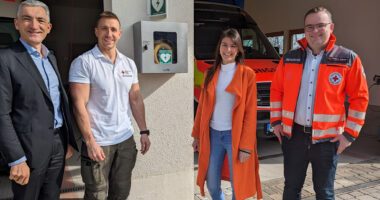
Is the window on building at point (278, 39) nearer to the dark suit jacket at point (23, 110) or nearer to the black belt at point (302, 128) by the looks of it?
the black belt at point (302, 128)

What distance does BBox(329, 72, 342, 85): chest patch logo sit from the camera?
95.4 inches

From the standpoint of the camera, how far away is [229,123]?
8.93 feet

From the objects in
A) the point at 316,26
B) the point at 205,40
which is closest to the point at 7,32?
the point at 205,40

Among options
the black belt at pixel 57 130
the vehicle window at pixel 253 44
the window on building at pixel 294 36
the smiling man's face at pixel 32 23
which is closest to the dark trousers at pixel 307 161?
the black belt at pixel 57 130

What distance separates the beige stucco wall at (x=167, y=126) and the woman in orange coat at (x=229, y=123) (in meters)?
0.51

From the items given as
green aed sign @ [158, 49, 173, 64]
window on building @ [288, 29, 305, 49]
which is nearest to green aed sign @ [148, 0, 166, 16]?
green aed sign @ [158, 49, 173, 64]

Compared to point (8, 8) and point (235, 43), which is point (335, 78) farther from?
point (8, 8)

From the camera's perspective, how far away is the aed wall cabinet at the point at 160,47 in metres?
3.01

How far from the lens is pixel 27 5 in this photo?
2.02 metres

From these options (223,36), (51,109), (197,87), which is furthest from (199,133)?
(197,87)

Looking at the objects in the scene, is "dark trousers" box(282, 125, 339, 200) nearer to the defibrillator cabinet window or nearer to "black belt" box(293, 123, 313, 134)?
"black belt" box(293, 123, 313, 134)

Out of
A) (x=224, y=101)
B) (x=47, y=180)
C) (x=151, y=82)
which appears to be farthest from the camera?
(x=151, y=82)

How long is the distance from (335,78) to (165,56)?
1519 mm

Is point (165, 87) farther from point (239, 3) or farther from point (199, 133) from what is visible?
point (239, 3)
